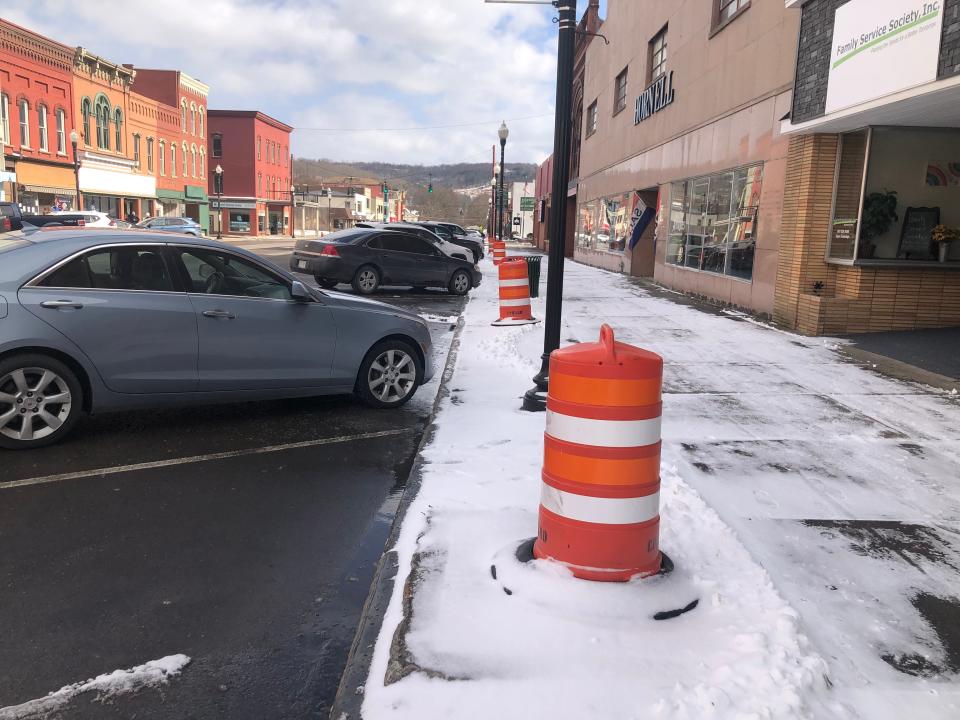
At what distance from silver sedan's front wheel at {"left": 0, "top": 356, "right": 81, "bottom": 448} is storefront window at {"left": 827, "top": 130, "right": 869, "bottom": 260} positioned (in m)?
10.4

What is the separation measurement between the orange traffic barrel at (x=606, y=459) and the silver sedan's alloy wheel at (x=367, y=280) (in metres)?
13.9

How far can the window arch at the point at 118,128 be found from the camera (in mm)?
45812

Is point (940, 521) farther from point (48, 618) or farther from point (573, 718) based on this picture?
point (48, 618)

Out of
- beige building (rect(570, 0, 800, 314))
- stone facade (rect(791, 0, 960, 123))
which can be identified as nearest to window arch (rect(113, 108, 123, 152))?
beige building (rect(570, 0, 800, 314))

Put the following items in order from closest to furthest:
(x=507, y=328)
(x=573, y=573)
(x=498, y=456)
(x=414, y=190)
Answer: (x=573, y=573) < (x=498, y=456) < (x=507, y=328) < (x=414, y=190)

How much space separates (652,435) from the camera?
346 centimetres

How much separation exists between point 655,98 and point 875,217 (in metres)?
11.0

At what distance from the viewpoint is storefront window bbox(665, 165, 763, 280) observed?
13938mm

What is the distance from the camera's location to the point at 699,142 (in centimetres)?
1686

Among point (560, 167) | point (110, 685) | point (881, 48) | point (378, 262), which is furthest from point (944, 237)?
point (110, 685)

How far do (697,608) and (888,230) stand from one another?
386 inches

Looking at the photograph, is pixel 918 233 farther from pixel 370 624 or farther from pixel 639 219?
pixel 639 219

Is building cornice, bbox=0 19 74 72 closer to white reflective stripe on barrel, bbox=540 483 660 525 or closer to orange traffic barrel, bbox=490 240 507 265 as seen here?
orange traffic barrel, bbox=490 240 507 265

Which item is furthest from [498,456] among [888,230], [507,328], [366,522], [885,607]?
[888,230]
